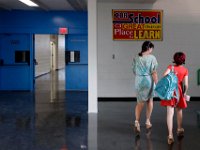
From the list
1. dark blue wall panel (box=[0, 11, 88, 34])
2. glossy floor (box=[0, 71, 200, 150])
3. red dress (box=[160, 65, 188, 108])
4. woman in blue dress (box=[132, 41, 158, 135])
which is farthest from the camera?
dark blue wall panel (box=[0, 11, 88, 34])

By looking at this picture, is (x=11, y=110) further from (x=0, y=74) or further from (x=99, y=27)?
(x=0, y=74)

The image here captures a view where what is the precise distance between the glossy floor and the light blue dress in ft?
2.25

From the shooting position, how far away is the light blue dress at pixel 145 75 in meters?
5.26

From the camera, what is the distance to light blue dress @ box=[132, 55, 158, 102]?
5262mm

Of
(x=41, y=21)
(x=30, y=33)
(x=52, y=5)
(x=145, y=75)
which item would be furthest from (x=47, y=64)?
(x=145, y=75)

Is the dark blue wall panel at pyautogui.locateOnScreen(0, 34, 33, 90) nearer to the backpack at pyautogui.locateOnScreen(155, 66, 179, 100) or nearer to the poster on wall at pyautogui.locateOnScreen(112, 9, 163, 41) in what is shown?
the poster on wall at pyautogui.locateOnScreen(112, 9, 163, 41)

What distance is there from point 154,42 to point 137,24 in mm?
731

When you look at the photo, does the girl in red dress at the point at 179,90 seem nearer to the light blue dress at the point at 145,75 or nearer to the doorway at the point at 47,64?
the light blue dress at the point at 145,75

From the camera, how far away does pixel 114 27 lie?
9.01m

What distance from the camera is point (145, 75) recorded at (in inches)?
209

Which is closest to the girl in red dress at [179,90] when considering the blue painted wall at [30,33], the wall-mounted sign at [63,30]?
the blue painted wall at [30,33]

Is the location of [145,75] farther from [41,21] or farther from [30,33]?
[30,33]

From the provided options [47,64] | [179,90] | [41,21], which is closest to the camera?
[179,90]

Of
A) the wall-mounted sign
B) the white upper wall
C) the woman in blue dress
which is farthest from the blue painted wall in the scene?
the woman in blue dress
